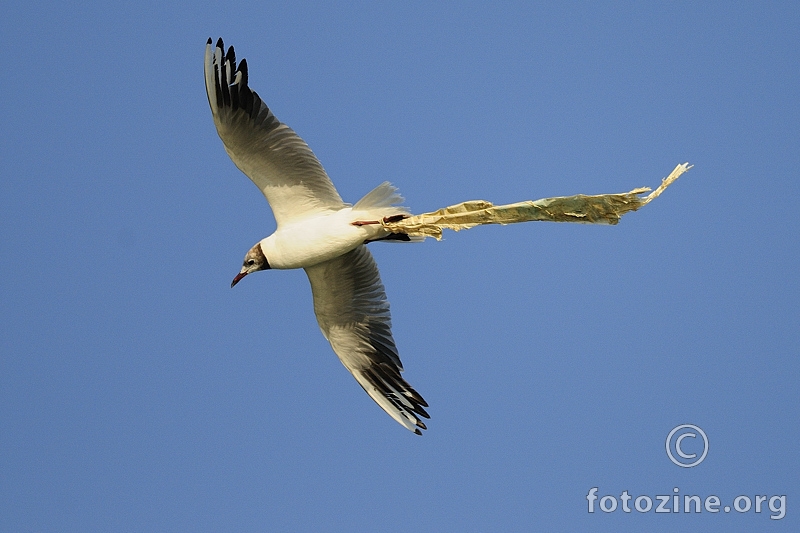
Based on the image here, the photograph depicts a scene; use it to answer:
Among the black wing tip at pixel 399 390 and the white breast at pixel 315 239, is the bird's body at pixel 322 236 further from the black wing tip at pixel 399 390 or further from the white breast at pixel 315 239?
the black wing tip at pixel 399 390

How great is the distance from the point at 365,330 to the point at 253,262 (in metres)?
1.65

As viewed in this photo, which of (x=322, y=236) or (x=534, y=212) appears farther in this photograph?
(x=322, y=236)

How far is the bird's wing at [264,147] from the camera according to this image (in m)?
9.88

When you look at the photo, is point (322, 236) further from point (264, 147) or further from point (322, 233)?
point (264, 147)

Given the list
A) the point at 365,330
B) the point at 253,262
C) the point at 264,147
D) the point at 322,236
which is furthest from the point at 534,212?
the point at 365,330

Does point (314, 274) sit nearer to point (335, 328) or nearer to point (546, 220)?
point (335, 328)

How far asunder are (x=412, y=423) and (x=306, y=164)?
121 inches

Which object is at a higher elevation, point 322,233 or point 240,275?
point 322,233

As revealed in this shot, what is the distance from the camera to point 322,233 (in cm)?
1010

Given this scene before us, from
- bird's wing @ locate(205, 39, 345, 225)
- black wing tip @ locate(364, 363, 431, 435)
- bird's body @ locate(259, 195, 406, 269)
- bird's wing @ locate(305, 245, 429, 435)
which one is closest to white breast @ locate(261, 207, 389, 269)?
bird's body @ locate(259, 195, 406, 269)

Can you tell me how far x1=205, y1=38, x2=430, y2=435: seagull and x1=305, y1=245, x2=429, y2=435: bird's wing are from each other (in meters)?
0.01

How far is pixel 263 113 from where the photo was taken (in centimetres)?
1004

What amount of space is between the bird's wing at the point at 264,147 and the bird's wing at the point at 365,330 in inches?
35.1

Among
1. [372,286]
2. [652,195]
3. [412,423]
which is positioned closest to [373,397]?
[412,423]
